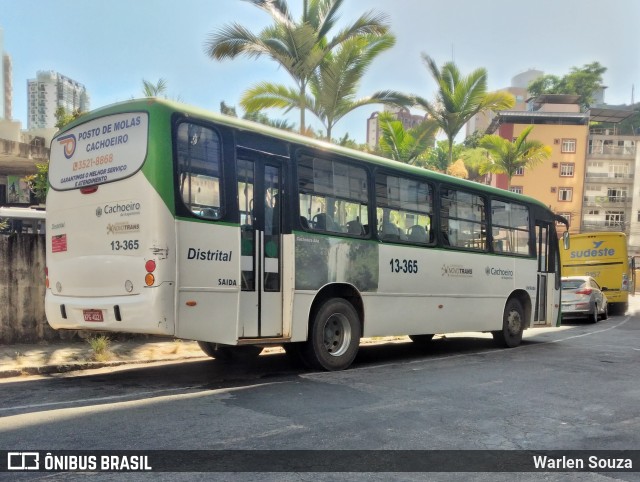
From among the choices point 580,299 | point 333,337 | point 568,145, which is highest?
point 568,145

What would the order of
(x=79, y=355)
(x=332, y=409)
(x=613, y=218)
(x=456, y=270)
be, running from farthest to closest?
(x=613, y=218) → (x=456, y=270) → (x=79, y=355) → (x=332, y=409)

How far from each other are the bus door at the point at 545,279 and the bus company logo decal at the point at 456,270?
2.86 meters

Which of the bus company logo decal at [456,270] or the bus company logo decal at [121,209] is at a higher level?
the bus company logo decal at [121,209]

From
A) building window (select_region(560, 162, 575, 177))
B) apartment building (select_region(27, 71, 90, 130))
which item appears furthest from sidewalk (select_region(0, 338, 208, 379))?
building window (select_region(560, 162, 575, 177))

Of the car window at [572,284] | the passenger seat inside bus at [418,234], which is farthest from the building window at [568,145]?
the passenger seat inside bus at [418,234]

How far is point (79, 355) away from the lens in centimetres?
886

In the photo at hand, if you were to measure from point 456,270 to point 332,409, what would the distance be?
5.30 m

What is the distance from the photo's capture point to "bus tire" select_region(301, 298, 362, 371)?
7.84m

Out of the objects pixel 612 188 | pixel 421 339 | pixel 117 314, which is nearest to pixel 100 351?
pixel 117 314

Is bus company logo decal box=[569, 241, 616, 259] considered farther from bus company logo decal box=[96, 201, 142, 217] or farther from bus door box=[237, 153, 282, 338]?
bus company logo decal box=[96, 201, 142, 217]

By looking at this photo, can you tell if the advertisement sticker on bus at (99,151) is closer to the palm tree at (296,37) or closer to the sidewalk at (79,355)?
the sidewalk at (79,355)

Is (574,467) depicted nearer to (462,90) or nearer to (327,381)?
(327,381)

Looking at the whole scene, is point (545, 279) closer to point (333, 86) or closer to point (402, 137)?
point (333, 86)

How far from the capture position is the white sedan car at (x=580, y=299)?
730 inches
